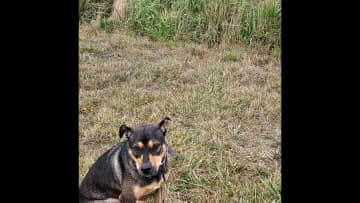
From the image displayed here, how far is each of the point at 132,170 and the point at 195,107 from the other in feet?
6.05

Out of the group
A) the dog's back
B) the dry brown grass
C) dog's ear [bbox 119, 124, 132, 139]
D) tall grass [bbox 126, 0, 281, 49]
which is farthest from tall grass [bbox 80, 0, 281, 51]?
dog's ear [bbox 119, 124, 132, 139]

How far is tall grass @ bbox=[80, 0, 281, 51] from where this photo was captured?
6352 millimetres

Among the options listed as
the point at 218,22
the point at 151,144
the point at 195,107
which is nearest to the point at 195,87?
the point at 195,107

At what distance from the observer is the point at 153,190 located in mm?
2102

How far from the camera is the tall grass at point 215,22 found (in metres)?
6.35

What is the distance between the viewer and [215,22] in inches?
254

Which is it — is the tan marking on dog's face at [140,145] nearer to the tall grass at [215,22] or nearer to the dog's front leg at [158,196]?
the dog's front leg at [158,196]

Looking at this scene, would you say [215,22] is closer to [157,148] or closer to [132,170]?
[132,170]

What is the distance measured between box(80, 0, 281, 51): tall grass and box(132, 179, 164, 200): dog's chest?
14.4 feet

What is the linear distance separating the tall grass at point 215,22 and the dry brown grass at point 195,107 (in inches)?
10.7
